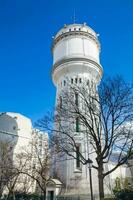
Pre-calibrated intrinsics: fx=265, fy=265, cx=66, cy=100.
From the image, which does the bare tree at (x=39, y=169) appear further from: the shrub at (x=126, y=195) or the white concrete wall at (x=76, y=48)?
the shrub at (x=126, y=195)

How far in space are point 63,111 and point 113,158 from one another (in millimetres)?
31212

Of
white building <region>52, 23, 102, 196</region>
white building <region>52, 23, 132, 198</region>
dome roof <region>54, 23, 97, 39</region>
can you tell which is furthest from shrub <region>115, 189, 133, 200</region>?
dome roof <region>54, 23, 97, 39</region>

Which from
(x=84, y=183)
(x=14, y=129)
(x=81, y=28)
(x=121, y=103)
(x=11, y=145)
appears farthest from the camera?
(x=14, y=129)

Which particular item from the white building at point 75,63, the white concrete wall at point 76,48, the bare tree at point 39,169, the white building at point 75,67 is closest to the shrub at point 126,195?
the white building at point 75,67

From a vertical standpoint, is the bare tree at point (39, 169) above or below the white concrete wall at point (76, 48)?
below

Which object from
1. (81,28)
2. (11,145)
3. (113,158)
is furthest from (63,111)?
(113,158)

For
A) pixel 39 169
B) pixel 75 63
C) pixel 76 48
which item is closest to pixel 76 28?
pixel 76 48

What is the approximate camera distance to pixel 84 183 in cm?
3191

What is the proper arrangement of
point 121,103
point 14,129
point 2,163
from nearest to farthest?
point 121,103, point 2,163, point 14,129

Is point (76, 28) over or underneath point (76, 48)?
over

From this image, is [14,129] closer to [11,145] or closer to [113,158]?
[11,145]

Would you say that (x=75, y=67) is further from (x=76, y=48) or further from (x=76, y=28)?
(x=76, y=28)

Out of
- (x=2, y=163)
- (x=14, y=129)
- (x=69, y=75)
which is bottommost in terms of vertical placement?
A: (x=2, y=163)

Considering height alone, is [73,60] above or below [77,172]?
above
